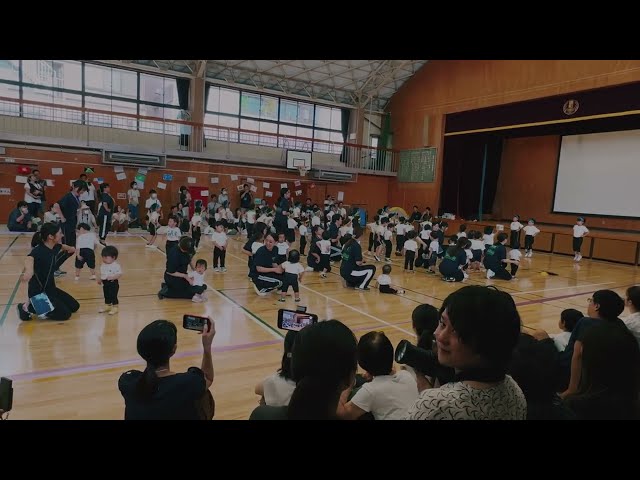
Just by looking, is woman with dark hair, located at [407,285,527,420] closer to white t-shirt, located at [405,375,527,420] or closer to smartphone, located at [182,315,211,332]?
white t-shirt, located at [405,375,527,420]

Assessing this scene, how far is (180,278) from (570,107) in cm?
1196

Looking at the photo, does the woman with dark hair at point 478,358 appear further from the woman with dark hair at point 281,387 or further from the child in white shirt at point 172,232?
the child in white shirt at point 172,232

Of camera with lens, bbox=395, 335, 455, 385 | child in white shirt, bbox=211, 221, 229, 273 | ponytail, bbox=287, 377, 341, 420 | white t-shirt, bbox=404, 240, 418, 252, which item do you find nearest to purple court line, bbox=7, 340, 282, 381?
camera with lens, bbox=395, 335, 455, 385

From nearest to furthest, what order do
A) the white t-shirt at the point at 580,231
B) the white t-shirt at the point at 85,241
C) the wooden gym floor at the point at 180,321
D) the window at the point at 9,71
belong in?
1. the wooden gym floor at the point at 180,321
2. the white t-shirt at the point at 85,241
3. the white t-shirt at the point at 580,231
4. the window at the point at 9,71

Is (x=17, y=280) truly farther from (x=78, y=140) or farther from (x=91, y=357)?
(x=78, y=140)

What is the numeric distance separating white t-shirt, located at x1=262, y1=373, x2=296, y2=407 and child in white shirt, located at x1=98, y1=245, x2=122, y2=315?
3641mm

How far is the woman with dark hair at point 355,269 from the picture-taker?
714cm

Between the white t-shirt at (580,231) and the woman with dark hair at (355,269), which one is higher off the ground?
the white t-shirt at (580,231)

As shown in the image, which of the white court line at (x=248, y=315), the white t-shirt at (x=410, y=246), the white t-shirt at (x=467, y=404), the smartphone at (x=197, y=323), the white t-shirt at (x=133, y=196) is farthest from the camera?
the white t-shirt at (x=133, y=196)

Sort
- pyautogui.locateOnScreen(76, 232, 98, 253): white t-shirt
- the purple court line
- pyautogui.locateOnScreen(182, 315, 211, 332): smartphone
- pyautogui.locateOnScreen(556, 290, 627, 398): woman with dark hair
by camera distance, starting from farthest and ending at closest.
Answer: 1. pyautogui.locateOnScreen(76, 232, 98, 253): white t-shirt
2. the purple court line
3. pyautogui.locateOnScreen(556, 290, 627, 398): woman with dark hair
4. pyautogui.locateOnScreen(182, 315, 211, 332): smartphone

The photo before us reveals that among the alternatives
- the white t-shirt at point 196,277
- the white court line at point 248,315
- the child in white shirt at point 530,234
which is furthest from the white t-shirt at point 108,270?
the child in white shirt at point 530,234

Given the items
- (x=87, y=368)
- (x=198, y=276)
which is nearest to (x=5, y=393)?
(x=87, y=368)

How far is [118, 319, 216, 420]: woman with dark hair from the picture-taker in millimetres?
1763

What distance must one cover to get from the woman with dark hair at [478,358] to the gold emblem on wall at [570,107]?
13570 millimetres
